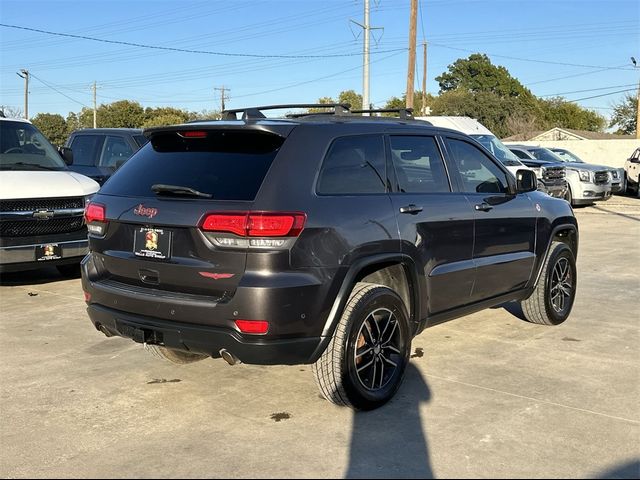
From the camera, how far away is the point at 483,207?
530cm

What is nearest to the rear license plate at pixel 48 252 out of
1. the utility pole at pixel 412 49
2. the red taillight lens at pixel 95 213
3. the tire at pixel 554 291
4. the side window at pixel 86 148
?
the red taillight lens at pixel 95 213

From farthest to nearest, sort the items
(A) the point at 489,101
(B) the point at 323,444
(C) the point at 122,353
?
(A) the point at 489,101, (C) the point at 122,353, (B) the point at 323,444

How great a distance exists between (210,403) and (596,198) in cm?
1762

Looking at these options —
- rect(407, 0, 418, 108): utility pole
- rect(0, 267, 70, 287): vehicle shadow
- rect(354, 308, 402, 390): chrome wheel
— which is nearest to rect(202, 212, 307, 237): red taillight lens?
rect(354, 308, 402, 390): chrome wheel

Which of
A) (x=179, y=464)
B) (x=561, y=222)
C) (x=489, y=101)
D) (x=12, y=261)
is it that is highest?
(x=489, y=101)

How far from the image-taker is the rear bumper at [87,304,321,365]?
3.75 meters

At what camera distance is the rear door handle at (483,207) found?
5245 millimetres

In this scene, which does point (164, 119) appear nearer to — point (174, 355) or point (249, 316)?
point (174, 355)

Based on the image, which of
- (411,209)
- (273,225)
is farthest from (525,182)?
(273,225)

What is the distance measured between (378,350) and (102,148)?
8.23m

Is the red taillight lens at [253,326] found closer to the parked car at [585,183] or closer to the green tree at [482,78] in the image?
the parked car at [585,183]

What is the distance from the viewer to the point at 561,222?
634 centimetres

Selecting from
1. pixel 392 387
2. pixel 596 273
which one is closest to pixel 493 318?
pixel 392 387

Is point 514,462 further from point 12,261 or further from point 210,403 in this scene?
point 12,261
